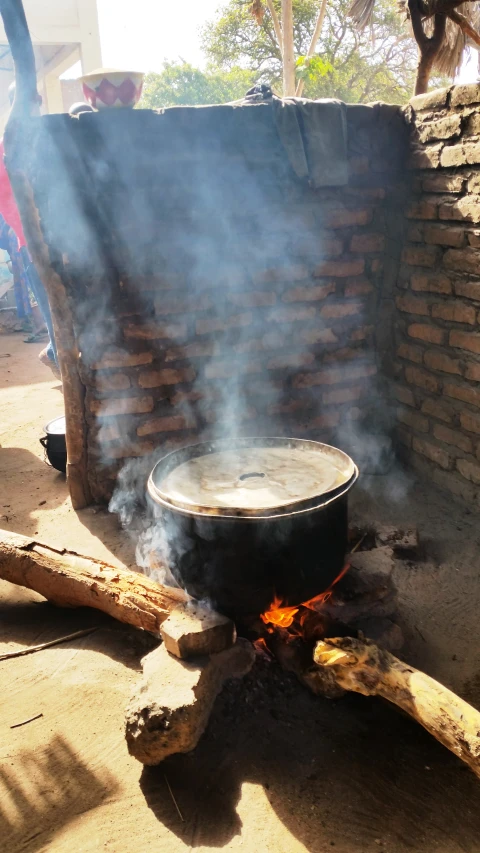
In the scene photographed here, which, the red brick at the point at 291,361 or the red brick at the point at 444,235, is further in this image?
the red brick at the point at 291,361

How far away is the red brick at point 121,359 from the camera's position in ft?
12.9

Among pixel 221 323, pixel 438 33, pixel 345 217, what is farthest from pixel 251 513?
pixel 438 33

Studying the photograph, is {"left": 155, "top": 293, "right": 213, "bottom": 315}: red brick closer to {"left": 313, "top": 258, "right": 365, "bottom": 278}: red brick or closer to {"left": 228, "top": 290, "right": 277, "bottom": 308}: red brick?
{"left": 228, "top": 290, "right": 277, "bottom": 308}: red brick

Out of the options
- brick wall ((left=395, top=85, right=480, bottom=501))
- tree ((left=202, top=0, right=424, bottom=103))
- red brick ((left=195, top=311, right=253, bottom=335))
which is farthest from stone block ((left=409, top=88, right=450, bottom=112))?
tree ((left=202, top=0, right=424, bottom=103))

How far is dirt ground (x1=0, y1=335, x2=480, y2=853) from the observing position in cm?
205

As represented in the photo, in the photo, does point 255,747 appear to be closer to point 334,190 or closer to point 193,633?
point 193,633

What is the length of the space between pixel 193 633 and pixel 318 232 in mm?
2808

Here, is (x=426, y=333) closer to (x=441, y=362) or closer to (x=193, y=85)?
(x=441, y=362)

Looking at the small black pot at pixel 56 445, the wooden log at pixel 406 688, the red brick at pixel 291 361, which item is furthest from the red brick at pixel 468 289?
the small black pot at pixel 56 445

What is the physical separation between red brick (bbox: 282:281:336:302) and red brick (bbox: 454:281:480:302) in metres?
0.89

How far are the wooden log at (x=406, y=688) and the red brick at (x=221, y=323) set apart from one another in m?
2.28

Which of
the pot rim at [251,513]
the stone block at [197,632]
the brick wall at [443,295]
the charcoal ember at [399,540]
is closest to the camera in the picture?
the pot rim at [251,513]

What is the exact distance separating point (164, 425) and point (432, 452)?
1789mm

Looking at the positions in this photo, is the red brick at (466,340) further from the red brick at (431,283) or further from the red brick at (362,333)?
the red brick at (362,333)
